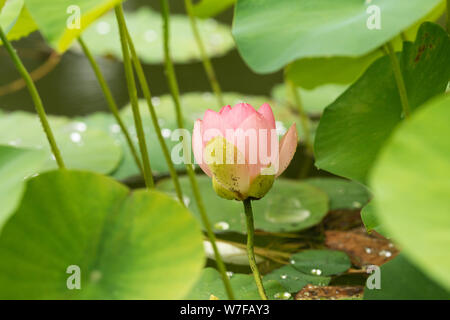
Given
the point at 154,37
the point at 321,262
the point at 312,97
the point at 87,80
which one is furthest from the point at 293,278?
the point at 154,37

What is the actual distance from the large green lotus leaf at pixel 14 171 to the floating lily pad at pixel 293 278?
1.24 feet

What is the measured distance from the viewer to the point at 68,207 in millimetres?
467

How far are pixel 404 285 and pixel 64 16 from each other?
40cm

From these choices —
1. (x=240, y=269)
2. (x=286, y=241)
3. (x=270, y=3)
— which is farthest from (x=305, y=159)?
(x=270, y=3)

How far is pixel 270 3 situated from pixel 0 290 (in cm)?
40

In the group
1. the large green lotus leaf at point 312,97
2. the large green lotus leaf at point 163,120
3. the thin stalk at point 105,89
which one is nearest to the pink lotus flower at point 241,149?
the thin stalk at point 105,89

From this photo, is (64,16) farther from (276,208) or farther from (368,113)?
(276,208)

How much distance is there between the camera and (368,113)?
66 cm

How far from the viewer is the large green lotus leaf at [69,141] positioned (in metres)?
1.08

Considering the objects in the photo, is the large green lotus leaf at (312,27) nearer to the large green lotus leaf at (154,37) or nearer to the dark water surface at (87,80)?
the dark water surface at (87,80)

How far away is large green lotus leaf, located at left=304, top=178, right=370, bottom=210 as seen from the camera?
3.12 ft

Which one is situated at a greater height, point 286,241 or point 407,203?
point 286,241

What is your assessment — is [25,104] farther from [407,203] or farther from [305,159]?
[407,203]
